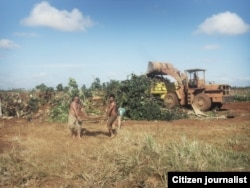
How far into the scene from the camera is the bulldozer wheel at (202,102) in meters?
18.6

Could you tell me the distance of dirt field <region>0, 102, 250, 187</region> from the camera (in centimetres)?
652

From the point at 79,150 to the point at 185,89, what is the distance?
461 inches

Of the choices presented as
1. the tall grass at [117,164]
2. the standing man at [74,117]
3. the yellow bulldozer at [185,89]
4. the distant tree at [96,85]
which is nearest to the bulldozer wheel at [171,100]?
the yellow bulldozer at [185,89]

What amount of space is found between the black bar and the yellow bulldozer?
13.1m

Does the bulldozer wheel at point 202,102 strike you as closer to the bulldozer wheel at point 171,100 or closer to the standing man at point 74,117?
the bulldozer wheel at point 171,100

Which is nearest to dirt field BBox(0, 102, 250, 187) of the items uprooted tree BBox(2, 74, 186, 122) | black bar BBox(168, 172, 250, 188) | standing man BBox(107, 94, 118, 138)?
black bar BBox(168, 172, 250, 188)

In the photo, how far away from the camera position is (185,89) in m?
19.4

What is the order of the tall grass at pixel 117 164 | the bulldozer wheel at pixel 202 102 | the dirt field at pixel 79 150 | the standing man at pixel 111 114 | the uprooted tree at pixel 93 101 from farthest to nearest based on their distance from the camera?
the bulldozer wheel at pixel 202 102 → the uprooted tree at pixel 93 101 → the standing man at pixel 111 114 → the dirt field at pixel 79 150 → the tall grass at pixel 117 164

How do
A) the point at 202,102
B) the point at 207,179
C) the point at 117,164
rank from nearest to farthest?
the point at 207,179, the point at 117,164, the point at 202,102

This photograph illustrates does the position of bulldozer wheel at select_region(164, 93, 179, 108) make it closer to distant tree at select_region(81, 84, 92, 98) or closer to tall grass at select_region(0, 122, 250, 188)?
distant tree at select_region(81, 84, 92, 98)

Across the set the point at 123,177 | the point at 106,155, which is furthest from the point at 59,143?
the point at 123,177

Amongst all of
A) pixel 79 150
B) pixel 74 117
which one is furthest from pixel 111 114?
pixel 79 150

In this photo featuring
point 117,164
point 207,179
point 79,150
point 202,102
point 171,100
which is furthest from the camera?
point 171,100

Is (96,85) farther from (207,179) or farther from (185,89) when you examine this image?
(207,179)
